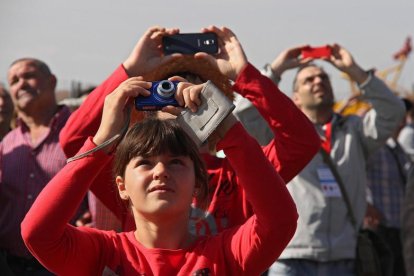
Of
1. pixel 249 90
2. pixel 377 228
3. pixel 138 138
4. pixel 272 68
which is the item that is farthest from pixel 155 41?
pixel 377 228

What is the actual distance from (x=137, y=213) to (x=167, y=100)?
426 mm

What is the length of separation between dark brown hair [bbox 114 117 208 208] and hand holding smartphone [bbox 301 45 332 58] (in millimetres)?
3226

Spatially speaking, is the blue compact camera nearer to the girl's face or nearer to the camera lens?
the camera lens

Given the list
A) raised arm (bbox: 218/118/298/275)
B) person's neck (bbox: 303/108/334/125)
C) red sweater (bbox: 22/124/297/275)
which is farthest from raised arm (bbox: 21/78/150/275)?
person's neck (bbox: 303/108/334/125)

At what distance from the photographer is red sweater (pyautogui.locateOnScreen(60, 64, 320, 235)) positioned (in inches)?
153

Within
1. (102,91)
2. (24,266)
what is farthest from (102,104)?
(24,266)

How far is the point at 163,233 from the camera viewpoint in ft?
10.4

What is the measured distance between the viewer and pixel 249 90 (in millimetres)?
3887

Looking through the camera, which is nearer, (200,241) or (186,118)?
(186,118)

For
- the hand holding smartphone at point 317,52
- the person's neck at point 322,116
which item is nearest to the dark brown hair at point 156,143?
the hand holding smartphone at point 317,52

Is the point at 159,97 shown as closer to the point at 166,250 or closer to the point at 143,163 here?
the point at 143,163

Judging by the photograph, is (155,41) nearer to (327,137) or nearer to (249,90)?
(249,90)

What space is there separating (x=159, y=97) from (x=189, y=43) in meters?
1.07

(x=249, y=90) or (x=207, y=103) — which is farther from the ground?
(x=207, y=103)
